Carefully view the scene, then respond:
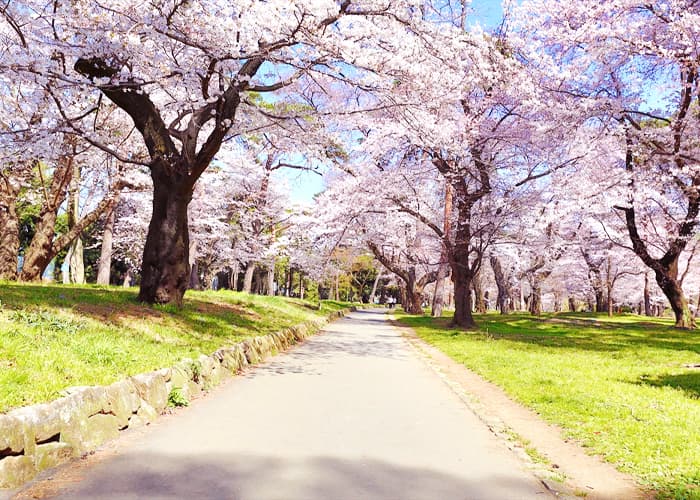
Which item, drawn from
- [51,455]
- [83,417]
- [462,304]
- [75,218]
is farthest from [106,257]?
[51,455]

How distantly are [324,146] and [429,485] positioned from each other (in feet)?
33.2

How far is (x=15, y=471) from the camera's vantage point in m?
3.75

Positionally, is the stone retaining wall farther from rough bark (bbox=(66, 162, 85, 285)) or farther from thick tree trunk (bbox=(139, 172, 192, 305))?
rough bark (bbox=(66, 162, 85, 285))

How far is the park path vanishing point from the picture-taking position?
3.91 metres

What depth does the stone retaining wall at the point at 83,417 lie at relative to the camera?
3.79 meters

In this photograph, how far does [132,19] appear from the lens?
29.8ft

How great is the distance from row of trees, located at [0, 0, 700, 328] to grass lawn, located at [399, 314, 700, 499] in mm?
5119

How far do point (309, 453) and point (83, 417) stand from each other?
205cm

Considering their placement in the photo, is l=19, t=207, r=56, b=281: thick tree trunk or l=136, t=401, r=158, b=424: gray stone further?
l=19, t=207, r=56, b=281: thick tree trunk

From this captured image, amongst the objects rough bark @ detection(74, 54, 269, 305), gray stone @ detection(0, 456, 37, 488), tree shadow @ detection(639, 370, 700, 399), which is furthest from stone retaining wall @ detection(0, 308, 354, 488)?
tree shadow @ detection(639, 370, 700, 399)

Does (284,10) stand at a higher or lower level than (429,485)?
higher

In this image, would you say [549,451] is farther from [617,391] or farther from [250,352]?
[250,352]

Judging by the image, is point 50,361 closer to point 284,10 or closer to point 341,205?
point 284,10

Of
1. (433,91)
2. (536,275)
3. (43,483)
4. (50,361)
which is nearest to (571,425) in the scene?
(43,483)
